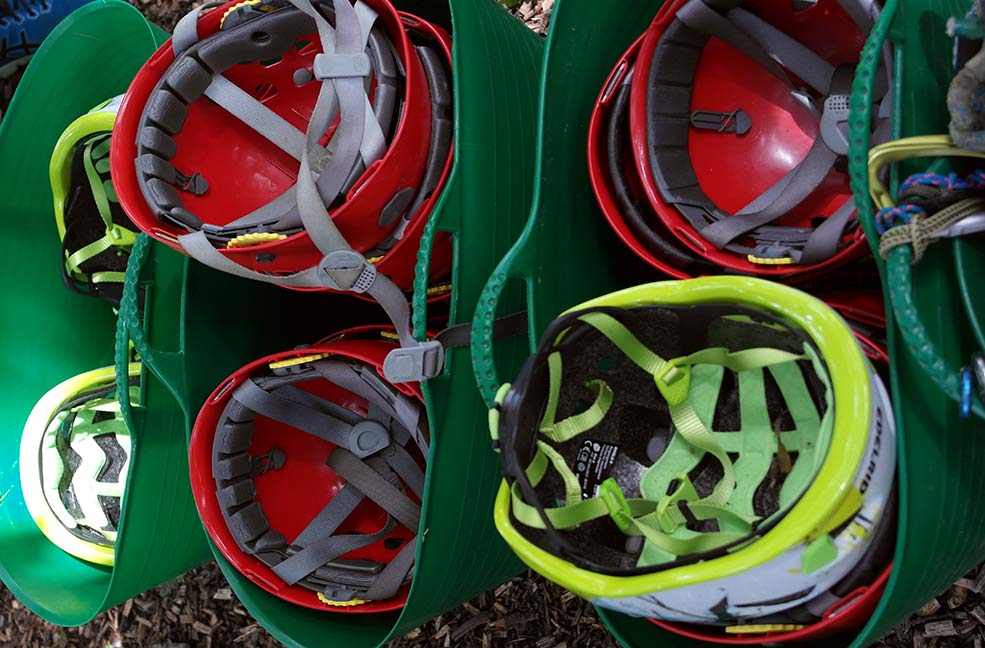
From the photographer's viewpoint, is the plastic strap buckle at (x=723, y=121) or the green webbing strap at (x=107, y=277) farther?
the green webbing strap at (x=107, y=277)

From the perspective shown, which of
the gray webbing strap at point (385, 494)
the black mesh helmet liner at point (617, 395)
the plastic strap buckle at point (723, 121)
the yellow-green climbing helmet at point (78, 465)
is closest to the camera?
the black mesh helmet liner at point (617, 395)

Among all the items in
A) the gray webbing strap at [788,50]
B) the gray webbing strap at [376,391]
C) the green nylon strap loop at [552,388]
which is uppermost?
the gray webbing strap at [788,50]

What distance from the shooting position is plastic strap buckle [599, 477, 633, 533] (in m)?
0.88

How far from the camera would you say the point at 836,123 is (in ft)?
3.34

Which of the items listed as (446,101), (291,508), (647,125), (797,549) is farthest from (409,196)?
(797,549)

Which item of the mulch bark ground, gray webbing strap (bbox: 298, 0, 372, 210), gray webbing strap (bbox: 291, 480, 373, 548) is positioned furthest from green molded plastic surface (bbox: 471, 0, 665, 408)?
the mulch bark ground

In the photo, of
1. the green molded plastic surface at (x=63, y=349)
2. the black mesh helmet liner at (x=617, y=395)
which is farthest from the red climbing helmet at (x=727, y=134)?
the green molded plastic surface at (x=63, y=349)

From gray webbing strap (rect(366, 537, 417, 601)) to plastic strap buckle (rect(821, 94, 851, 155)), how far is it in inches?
27.4

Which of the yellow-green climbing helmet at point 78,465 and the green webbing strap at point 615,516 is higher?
the green webbing strap at point 615,516

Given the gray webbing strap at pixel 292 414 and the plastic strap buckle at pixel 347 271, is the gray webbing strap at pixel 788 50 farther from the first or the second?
the gray webbing strap at pixel 292 414

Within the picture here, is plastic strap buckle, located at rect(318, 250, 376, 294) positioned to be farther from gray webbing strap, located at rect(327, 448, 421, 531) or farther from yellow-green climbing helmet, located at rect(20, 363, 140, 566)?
yellow-green climbing helmet, located at rect(20, 363, 140, 566)

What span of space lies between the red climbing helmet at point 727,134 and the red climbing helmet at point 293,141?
22cm

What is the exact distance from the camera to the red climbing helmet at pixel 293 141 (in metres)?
1.05

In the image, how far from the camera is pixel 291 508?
51.6 inches
